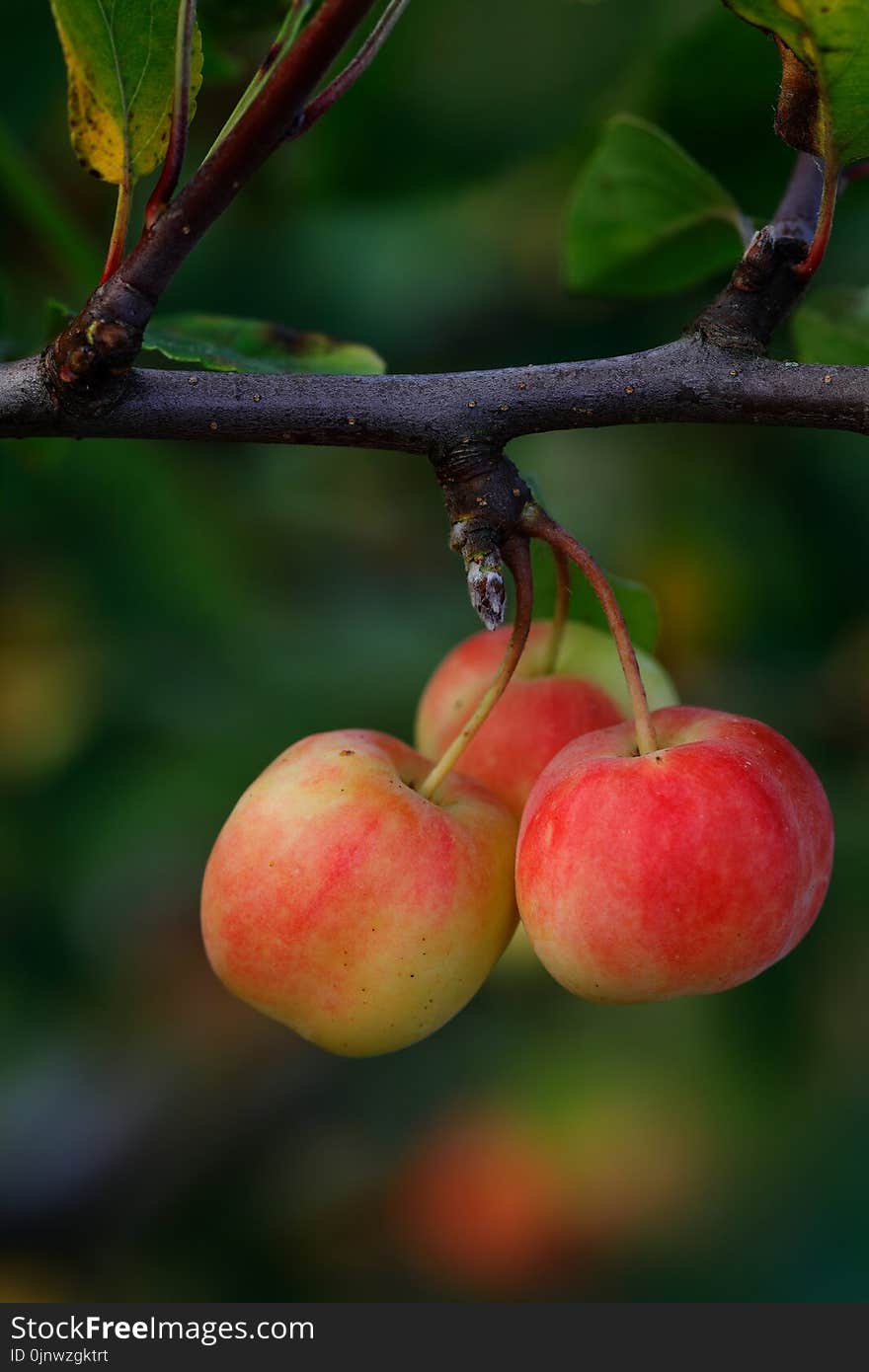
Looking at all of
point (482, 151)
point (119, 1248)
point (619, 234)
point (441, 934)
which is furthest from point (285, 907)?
point (119, 1248)

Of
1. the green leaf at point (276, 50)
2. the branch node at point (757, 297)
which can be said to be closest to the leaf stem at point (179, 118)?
the green leaf at point (276, 50)

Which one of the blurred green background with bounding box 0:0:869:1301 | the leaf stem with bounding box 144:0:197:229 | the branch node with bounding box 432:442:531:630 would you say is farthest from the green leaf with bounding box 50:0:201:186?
the blurred green background with bounding box 0:0:869:1301

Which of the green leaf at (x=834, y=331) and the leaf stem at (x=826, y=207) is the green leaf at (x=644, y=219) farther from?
the leaf stem at (x=826, y=207)

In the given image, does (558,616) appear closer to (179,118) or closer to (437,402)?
(437,402)

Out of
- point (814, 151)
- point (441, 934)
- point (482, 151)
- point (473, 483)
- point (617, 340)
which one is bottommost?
point (441, 934)

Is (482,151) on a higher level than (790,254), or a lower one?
higher

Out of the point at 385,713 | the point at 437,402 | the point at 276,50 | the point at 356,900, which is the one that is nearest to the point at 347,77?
the point at 276,50

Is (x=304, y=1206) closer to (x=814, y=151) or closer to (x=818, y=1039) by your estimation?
(x=818, y=1039)
